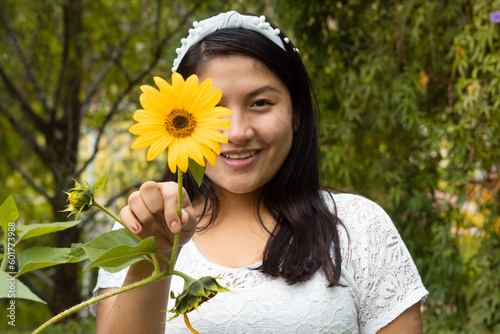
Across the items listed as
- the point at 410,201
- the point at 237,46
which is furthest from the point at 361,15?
the point at 237,46

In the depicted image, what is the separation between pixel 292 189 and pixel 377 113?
36.2 inches

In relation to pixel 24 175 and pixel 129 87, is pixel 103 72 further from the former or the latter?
pixel 24 175

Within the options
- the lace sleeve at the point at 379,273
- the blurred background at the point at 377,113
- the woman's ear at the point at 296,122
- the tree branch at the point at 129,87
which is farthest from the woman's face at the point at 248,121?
the tree branch at the point at 129,87

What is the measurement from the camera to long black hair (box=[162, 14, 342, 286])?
1.17 metres

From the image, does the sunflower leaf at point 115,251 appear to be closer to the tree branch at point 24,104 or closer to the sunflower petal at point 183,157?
the sunflower petal at point 183,157

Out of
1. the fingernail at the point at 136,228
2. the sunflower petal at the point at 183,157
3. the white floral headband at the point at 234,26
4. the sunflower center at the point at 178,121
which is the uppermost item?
the white floral headband at the point at 234,26

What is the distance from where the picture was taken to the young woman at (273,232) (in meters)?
1.13

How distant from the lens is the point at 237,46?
115cm

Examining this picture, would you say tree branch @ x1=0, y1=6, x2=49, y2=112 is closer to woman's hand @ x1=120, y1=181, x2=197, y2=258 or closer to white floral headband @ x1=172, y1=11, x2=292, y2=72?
white floral headband @ x1=172, y1=11, x2=292, y2=72

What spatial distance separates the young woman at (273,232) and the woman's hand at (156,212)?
16.1 inches

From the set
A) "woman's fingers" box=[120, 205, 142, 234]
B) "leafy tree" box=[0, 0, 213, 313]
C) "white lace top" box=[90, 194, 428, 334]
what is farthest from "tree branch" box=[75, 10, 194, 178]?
"woman's fingers" box=[120, 205, 142, 234]

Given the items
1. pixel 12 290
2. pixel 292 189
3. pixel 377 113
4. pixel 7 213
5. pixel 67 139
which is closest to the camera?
pixel 12 290

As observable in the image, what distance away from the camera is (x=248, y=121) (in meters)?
1.10

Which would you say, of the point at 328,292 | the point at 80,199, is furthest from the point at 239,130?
the point at 80,199
